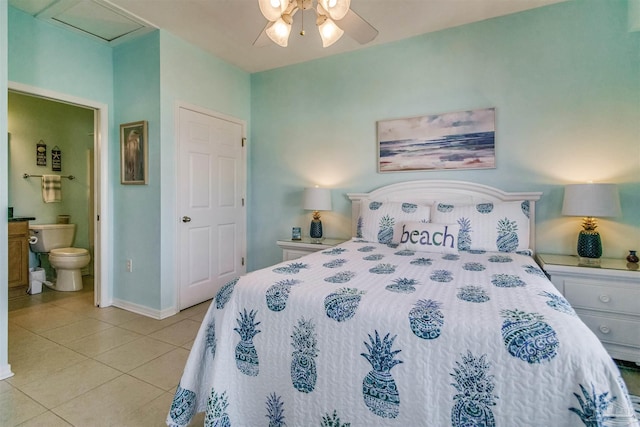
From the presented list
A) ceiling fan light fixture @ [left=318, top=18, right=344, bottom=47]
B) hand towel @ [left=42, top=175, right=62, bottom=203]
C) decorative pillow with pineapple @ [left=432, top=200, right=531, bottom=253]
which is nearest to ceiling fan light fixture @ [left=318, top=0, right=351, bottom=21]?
ceiling fan light fixture @ [left=318, top=18, right=344, bottom=47]

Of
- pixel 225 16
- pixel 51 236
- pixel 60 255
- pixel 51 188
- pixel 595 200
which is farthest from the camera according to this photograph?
pixel 51 188

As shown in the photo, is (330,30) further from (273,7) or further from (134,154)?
(134,154)

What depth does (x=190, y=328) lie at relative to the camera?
2822 millimetres

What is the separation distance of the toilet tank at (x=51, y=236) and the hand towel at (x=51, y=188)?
375mm

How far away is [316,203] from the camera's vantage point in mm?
3342

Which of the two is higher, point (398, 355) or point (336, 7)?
point (336, 7)

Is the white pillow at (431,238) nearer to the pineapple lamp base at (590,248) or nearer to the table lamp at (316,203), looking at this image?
the pineapple lamp base at (590,248)

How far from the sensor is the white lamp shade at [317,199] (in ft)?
11.0

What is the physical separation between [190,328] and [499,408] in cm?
253

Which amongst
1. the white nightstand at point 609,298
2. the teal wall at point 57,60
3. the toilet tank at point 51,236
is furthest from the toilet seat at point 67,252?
the white nightstand at point 609,298

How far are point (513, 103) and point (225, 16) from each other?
8.38 feet

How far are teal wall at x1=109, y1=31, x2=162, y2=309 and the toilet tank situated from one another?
4.48ft

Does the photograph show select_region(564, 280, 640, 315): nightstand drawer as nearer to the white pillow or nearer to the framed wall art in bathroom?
the white pillow

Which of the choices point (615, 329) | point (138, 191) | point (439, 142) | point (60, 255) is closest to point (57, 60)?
point (138, 191)
